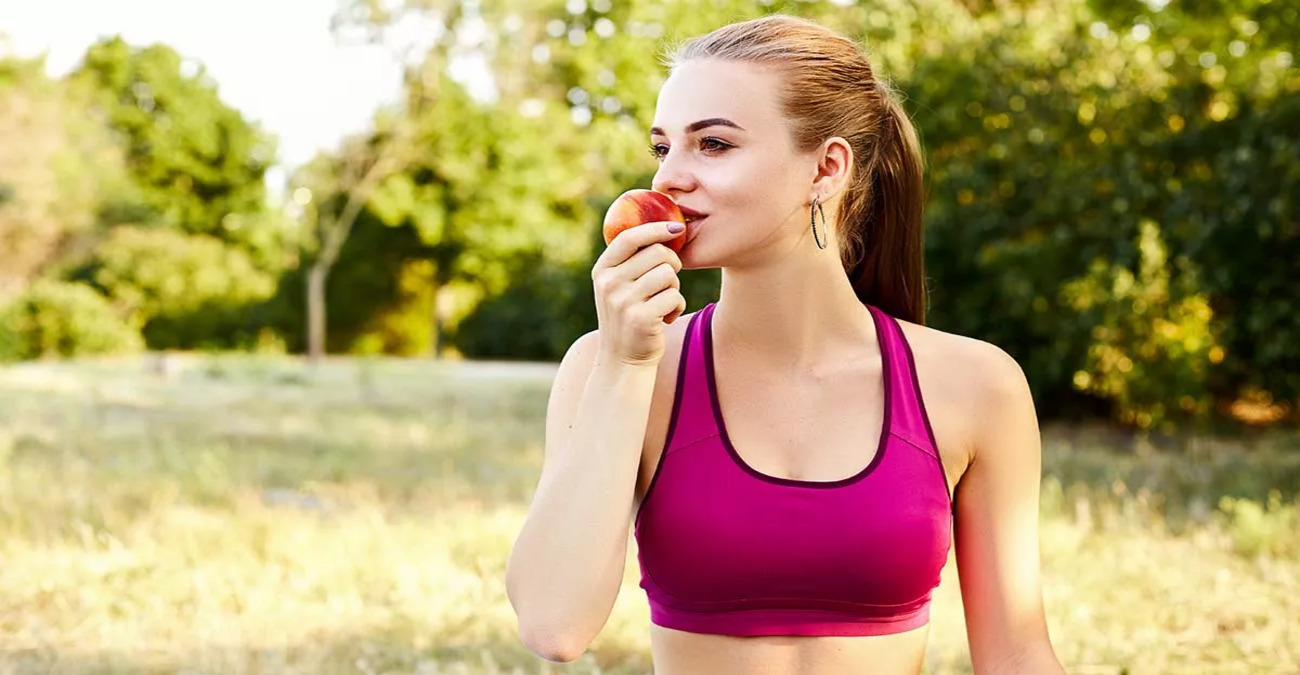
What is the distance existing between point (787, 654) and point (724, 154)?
0.87m

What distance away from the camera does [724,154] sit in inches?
83.6

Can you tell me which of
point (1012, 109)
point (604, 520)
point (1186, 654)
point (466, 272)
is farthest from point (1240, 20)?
point (466, 272)

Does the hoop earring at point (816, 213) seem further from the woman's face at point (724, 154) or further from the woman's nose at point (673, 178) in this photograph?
the woman's nose at point (673, 178)

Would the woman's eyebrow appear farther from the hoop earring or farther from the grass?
the grass

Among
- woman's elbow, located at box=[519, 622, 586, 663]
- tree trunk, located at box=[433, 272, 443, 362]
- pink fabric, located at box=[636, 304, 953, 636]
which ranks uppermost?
pink fabric, located at box=[636, 304, 953, 636]

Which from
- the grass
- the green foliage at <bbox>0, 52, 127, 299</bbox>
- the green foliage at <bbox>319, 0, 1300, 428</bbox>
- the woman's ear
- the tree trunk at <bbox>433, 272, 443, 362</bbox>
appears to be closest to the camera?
the woman's ear

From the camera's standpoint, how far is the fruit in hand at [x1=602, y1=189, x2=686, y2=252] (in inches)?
80.8

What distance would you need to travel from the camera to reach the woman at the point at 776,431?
2.08 meters

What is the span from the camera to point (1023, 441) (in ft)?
7.61

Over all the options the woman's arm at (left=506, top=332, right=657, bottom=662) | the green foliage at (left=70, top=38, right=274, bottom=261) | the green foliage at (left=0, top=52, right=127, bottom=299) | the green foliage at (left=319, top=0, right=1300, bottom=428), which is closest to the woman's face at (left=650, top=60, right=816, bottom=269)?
the woman's arm at (left=506, top=332, right=657, bottom=662)

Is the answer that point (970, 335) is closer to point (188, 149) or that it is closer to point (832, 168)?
point (832, 168)

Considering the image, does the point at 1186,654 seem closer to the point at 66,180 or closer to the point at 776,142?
the point at 776,142

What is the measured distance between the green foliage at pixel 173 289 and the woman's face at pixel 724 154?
1253 inches

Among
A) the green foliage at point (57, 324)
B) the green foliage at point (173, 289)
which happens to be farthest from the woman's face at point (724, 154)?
the green foliage at point (173, 289)
